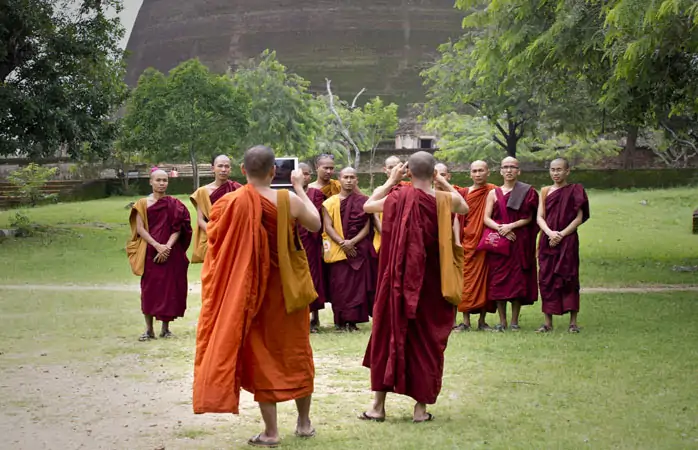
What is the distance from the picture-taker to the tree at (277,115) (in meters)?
41.5

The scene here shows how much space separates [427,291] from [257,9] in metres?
55.2

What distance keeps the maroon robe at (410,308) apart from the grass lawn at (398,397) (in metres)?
0.30

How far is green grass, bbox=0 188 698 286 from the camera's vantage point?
16172mm

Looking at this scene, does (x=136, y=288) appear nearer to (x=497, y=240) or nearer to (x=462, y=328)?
(x=462, y=328)

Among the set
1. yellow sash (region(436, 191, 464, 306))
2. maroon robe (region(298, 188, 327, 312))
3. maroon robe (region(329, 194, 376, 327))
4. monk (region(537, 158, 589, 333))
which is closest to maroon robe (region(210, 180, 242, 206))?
maroon robe (region(298, 188, 327, 312))

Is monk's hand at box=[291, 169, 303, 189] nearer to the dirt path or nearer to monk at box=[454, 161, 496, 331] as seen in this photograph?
monk at box=[454, 161, 496, 331]

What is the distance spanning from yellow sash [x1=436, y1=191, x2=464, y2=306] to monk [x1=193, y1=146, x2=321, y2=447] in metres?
0.96

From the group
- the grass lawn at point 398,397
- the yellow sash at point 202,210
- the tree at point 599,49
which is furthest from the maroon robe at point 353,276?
the tree at point 599,49

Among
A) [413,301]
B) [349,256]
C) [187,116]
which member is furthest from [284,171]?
[187,116]

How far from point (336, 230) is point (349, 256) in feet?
1.02

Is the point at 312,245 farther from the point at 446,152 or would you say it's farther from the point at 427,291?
the point at 446,152

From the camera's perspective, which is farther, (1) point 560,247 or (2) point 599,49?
(2) point 599,49

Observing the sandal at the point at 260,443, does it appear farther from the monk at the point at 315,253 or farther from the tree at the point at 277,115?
the tree at the point at 277,115

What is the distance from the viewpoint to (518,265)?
33.2 ft
